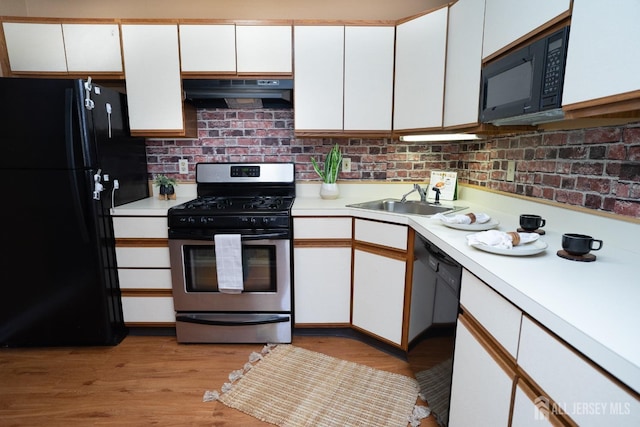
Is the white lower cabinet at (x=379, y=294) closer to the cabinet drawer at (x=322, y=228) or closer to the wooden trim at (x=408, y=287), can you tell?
the wooden trim at (x=408, y=287)

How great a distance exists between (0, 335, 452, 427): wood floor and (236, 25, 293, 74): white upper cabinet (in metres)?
1.91

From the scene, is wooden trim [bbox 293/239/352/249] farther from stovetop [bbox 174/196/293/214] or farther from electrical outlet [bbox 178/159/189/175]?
electrical outlet [bbox 178/159/189/175]

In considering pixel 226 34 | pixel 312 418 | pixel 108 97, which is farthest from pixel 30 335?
pixel 226 34

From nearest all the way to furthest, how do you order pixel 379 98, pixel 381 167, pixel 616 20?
pixel 616 20
pixel 379 98
pixel 381 167

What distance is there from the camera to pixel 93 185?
191 centimetres

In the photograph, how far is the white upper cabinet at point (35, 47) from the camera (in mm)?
2111


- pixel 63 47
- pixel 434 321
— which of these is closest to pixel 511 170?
pixel 434 321

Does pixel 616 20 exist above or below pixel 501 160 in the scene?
above

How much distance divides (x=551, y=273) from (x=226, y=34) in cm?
227

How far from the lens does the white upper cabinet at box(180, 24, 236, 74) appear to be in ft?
7.00

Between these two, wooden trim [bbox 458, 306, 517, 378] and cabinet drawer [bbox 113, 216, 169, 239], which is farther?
cabinet drawer [bbox 113, 216, 169, 239]

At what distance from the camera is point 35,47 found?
7.01 ft

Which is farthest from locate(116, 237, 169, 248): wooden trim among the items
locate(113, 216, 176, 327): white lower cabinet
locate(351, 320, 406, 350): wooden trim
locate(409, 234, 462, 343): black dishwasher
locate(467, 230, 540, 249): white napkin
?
locate(467, 230, 540, 249): white napkin

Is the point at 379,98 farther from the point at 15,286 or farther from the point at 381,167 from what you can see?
the point at 15,286
